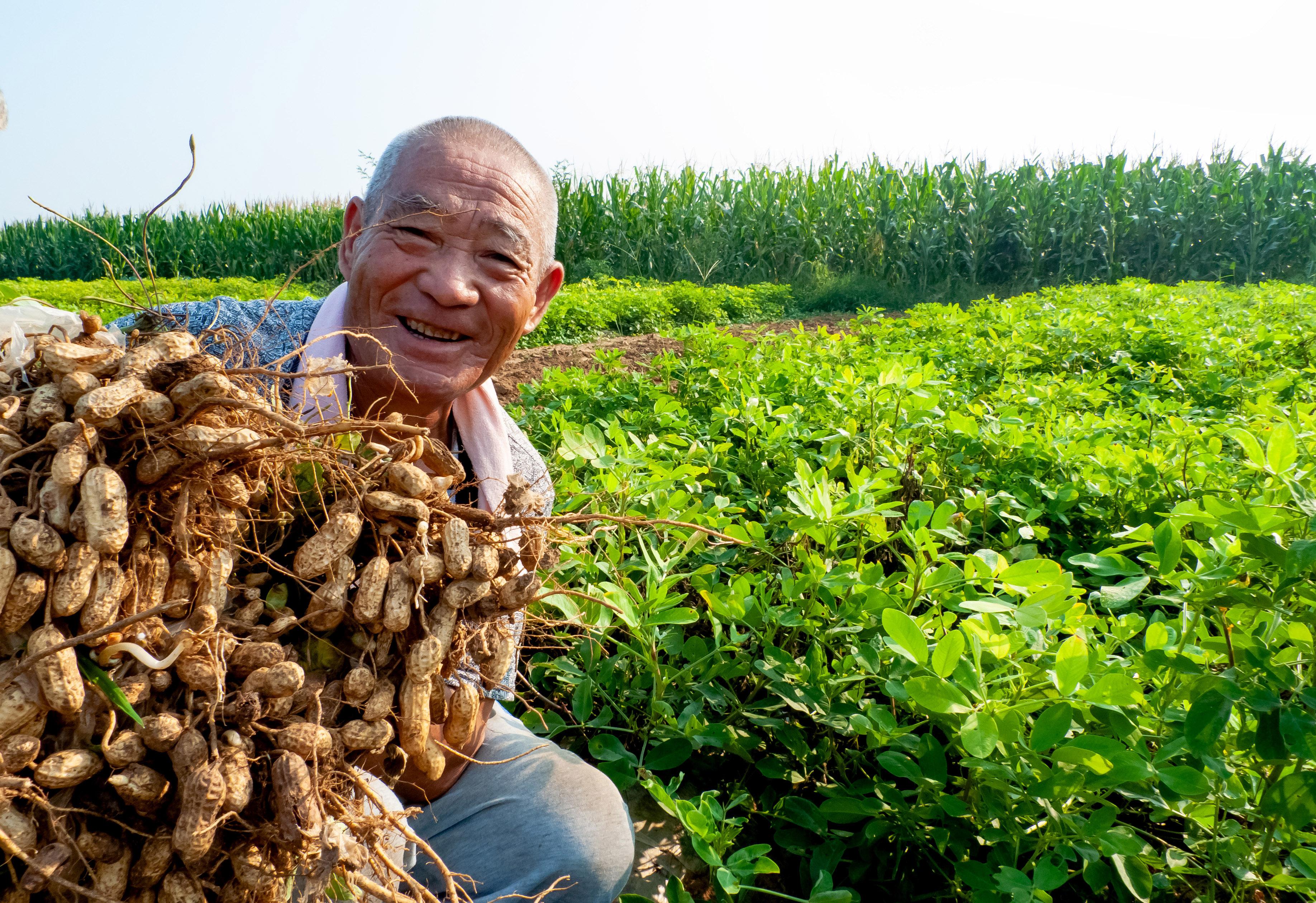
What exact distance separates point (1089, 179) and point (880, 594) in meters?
18.6

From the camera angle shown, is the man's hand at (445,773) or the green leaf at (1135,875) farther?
the man's hand at (445,773)

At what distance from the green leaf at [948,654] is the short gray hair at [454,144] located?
4.51ft

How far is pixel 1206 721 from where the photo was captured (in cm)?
121

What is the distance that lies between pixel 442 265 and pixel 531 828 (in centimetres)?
132

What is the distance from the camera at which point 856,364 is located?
4.07m

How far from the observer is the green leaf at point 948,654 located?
133 centimetres

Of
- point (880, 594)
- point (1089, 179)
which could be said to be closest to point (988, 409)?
point (880, 594)

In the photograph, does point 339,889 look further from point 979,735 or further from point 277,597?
point 979,735

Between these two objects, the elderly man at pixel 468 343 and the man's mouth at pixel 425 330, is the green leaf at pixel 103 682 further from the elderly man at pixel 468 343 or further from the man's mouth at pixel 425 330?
the man's mouth at pixel 425 330

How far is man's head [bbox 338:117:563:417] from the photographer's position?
197 centimetres

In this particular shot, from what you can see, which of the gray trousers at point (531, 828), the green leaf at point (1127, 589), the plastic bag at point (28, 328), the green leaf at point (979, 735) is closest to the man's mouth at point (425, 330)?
the plastic bag at point (28, 328)

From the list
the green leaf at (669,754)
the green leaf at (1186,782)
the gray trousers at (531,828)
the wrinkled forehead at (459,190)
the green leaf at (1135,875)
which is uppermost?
the wrinkled forehead at (459,190)

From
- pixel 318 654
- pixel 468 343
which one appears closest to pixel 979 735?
pixel 318 654

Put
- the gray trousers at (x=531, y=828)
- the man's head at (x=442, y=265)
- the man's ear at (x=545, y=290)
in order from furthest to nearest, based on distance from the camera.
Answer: the man's ear at (x=545, y=290), the man's head at (x=442, y=265), the gray trousers at (x=531, y=828)
